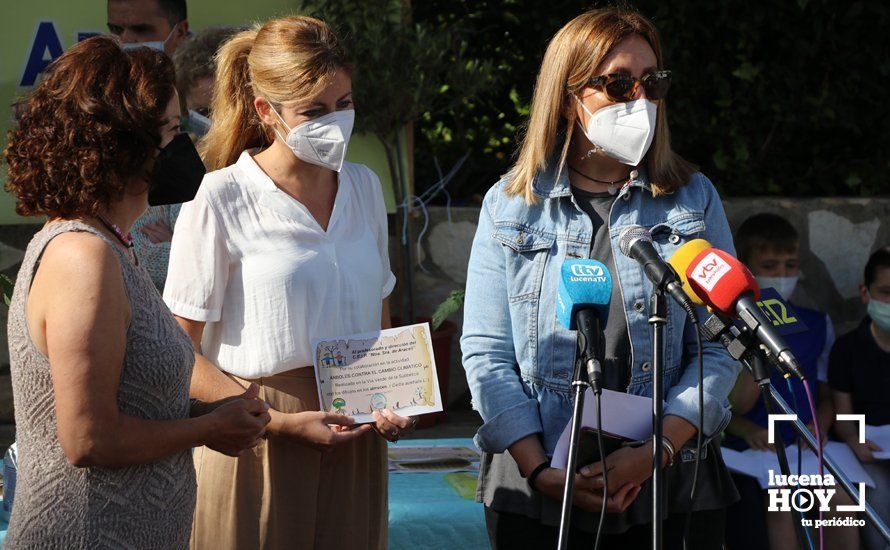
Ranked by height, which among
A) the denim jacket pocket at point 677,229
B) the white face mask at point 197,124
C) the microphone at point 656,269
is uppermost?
the microphone at point 656,269

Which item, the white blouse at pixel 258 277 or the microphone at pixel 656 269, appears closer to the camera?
the microphone at pixel 656 269

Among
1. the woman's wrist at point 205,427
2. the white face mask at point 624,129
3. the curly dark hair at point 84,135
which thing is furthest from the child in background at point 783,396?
the curly dark hair at point 84,135

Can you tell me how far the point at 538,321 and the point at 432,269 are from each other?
3.58m

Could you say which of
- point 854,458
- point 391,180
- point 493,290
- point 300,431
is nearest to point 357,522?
point 300,431

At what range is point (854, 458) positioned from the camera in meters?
4.77

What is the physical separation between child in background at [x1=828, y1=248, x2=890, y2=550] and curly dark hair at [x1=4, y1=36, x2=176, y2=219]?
3.70 metres

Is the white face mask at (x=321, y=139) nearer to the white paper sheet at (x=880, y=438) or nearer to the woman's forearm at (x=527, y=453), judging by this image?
the woman's forearm at (x=527, y=453)

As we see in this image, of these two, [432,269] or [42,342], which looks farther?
[432,269]

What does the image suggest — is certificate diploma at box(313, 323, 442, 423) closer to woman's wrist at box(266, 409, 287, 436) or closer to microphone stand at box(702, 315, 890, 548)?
woman's wrist at box(266, 409, 287, 436)

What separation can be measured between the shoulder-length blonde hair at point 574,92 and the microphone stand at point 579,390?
70cm

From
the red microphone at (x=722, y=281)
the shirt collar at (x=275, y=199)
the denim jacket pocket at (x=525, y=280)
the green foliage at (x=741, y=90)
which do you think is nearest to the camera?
the red microphone at (x=722, y=281)

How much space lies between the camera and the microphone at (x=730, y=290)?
81.9 inches

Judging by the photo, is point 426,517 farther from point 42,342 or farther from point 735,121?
point 735,121

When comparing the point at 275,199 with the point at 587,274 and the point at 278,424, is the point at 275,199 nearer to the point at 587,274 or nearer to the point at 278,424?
the point at 278,424
